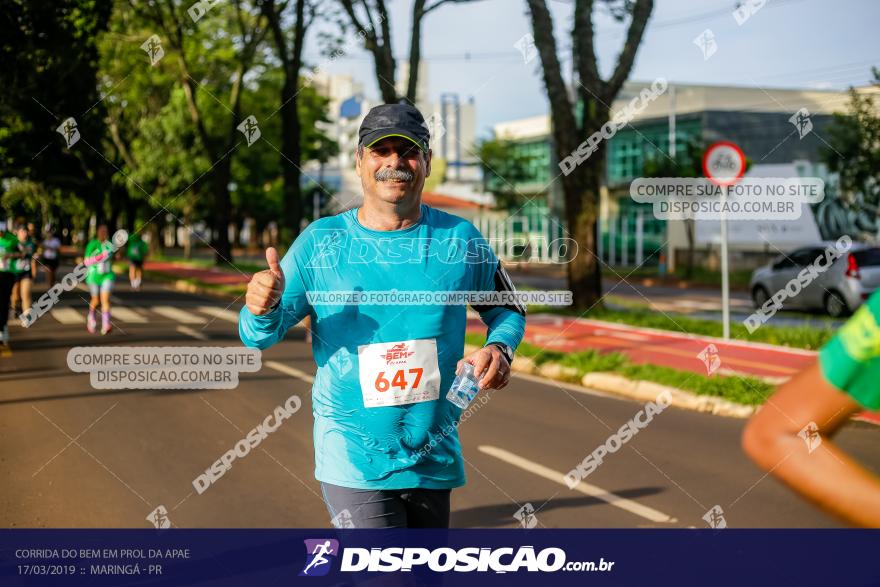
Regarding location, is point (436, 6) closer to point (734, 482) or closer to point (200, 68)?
point (734, 482)

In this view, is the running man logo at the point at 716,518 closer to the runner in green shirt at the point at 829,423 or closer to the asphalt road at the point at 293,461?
the asphalt road at the point at 293,461

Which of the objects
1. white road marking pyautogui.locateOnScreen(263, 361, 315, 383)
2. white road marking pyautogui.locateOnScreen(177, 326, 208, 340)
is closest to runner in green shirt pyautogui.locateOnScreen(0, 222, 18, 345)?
white road marking pyautogui.locateOnScreen(177, 326, 208, 340)

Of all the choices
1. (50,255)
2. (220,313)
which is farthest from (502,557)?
(50,255)

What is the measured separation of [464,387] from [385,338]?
32 centimetres

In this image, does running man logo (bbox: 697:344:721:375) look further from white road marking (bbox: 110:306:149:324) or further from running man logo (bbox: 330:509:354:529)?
white road marking (bbox: 110:306:149:324)

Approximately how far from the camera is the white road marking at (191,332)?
1547 centimetres

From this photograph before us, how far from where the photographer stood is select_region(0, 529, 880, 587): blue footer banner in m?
3.88

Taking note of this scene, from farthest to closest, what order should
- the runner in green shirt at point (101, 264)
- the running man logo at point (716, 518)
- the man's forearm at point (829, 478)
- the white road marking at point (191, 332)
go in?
the white road marking at point (191, 332) → the runner in green shirt at point (101, 264) → the running man logo at point (716, 518) → the man's forearm at point (829, 478)

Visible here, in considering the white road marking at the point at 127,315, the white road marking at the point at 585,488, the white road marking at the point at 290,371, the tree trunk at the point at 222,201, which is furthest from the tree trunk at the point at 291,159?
the white road marking at the point at 585,488

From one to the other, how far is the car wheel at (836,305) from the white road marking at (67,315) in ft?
51.5

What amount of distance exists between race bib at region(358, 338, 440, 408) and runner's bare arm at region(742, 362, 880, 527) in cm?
156

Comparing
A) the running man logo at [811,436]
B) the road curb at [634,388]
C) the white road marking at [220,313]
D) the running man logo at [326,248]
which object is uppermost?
the running man logo at [326,248]

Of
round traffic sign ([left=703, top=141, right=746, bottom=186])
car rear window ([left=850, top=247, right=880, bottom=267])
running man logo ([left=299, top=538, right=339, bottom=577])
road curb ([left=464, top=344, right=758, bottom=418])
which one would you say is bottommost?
road curb ([left=464, top=344, right=758, bottom=418])

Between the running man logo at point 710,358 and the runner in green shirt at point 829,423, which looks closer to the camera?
the runner in green shirt at point 829,423
